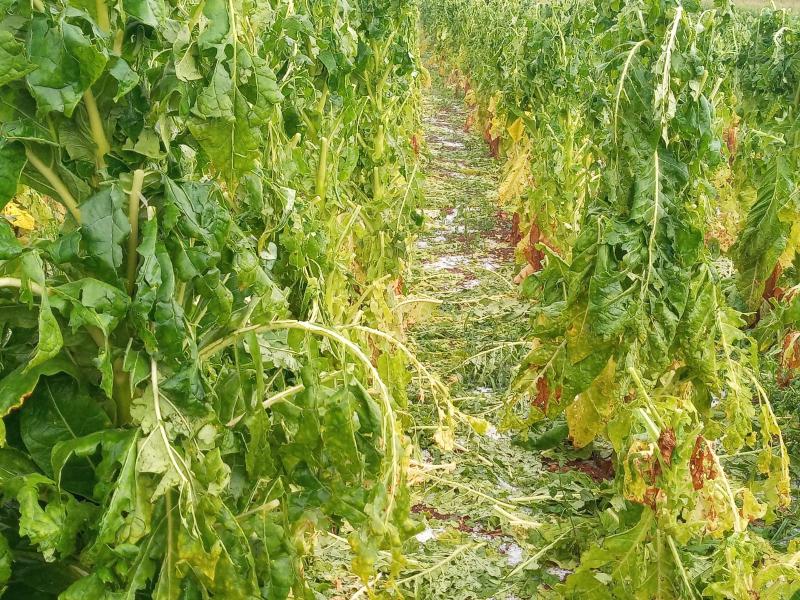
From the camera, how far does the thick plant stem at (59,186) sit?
1.46m

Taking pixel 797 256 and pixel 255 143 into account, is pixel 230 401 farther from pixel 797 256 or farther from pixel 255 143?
pixel 797 256

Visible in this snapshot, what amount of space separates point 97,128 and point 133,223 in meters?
0.20

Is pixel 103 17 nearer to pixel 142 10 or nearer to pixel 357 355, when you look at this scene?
pixel 142 10

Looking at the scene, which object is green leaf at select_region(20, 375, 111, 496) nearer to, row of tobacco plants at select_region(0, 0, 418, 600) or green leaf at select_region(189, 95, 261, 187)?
row of tobacco plants at select_region(0, 0, 418, 600)

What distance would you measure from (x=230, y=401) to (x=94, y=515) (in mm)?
408

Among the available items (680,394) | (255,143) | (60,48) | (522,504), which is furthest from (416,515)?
(60,48)

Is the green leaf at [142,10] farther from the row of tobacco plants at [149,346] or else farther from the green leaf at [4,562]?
the green leaf at [4,562]

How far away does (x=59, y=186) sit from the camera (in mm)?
1508

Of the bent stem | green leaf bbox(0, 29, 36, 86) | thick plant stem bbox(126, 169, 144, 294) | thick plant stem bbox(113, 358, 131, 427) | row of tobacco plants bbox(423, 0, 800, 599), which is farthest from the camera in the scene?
row of tobacco plants bbox(423, 0, 800, 599)

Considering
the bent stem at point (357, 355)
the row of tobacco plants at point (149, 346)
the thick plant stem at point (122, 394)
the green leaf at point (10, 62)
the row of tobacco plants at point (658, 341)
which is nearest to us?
the green leaf at point (10, 62)

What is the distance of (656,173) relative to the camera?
8.83 ft

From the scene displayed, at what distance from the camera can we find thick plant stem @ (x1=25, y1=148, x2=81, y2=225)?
146 cm

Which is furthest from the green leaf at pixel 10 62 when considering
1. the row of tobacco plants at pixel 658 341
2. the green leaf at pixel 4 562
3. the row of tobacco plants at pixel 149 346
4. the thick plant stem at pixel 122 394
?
the row of tobacco plants at pixel 658 341

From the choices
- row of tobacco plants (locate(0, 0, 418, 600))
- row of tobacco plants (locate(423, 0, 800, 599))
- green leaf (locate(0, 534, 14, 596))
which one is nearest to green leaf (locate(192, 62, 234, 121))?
row of tobacco plants (locate(0, 0, 418, 600))
